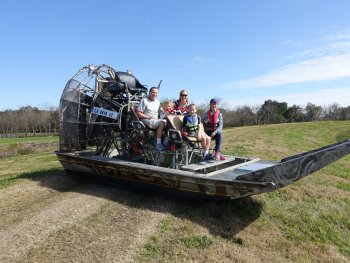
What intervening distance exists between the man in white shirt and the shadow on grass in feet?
3.93

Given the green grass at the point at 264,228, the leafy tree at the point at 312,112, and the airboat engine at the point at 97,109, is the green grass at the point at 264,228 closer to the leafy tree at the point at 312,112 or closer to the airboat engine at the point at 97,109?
the airboat engine at the point at 97,109

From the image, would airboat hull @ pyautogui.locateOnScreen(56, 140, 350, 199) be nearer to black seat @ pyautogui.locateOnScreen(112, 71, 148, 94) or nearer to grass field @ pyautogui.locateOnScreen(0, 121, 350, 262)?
grass field @ pyautogui.locateOnScreen(0, 121, 350, 262)

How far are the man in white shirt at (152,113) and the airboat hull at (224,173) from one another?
93 centimetres

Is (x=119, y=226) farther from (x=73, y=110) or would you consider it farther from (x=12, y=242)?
(x=73, y=110)

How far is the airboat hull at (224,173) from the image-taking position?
534 centimetres

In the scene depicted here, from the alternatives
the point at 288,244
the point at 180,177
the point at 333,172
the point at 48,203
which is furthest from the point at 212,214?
the point at 333,172

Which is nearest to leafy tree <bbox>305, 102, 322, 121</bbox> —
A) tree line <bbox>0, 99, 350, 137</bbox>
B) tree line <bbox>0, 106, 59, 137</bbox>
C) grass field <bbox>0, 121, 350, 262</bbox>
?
tree line <bbox>0, 99, 350, 137</bbox>

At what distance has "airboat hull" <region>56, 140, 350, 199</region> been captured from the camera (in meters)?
5.34

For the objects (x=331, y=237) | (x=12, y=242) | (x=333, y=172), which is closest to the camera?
(x=12, y=242)

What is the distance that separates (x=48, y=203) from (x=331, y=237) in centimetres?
586

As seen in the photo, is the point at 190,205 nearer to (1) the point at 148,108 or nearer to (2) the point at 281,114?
(1) the point at 148,108

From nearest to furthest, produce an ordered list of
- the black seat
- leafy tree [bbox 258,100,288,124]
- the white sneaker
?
the white sneaker < the black seat < leafy tree [bbox 258,100,288,124]

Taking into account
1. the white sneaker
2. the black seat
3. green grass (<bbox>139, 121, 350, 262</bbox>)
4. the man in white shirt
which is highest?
the black seat

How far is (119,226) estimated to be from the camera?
19.4 feet
